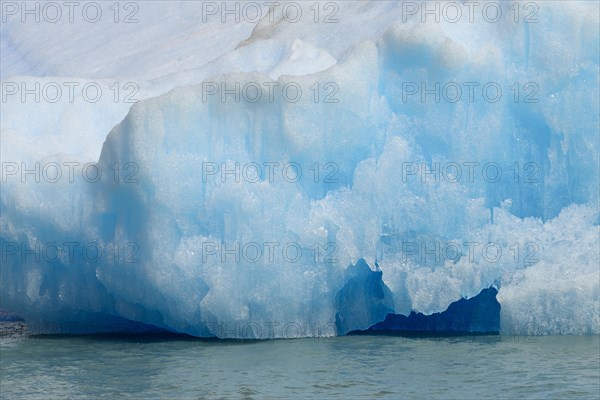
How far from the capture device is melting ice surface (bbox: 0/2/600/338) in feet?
20.9

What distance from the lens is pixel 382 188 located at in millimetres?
6441

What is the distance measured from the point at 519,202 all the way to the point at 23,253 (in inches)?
111

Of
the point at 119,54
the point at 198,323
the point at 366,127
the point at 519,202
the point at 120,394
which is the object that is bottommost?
the point at 120,394

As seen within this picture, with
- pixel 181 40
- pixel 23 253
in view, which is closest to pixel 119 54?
pixel 181 40

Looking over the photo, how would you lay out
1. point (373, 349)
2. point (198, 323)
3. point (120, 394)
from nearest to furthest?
point (120, 394) < point (373, 349) < point (198, 323)

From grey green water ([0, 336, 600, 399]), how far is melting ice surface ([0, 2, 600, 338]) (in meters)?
0.22

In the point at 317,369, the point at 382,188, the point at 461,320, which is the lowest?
the point at 317,369

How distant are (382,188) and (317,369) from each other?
109cm

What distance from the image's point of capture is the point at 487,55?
256 inches

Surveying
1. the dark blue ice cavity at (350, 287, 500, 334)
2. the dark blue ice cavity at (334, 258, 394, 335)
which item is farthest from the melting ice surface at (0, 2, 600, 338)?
the dark blue ice cavity at (350, 287, 500, 334)

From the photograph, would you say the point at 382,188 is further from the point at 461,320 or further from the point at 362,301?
the point at 461,320

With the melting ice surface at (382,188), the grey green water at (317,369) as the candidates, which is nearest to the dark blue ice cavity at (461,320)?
the grey green water at (317,369)

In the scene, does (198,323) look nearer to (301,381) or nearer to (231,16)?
(301,381)

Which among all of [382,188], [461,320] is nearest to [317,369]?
[382,188]
